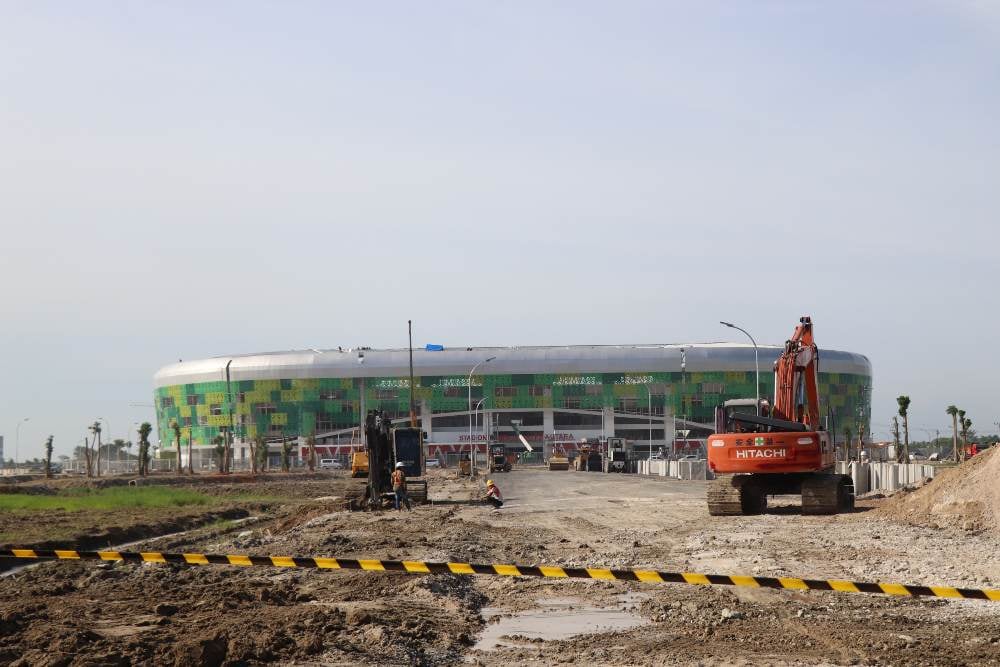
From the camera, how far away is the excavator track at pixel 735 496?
106 feet

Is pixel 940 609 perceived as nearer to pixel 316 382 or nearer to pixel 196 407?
pixel 316 382

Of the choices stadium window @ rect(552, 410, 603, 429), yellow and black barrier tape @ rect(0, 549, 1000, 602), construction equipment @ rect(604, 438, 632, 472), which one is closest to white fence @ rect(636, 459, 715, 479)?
construction equipment @ rect(604, 438, 632, 472)

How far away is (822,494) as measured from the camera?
104ft

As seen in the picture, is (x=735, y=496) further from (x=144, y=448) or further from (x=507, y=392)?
(x=507, y=392)

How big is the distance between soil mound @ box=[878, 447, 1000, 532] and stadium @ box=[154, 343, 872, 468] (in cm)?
12855

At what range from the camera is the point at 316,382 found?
16750cm

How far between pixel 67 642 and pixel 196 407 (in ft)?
565

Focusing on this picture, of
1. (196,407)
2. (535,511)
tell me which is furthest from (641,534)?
(196,407)

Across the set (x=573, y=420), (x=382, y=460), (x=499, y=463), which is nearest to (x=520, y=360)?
(x=573, y=420)

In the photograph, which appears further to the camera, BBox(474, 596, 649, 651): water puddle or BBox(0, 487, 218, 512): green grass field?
BBox(0, 487, 218, 512): green grass field

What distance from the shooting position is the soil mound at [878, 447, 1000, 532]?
2641 cm

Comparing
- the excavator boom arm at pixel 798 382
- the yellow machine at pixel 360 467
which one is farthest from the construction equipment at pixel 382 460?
the yellow machine at pixel 360 467

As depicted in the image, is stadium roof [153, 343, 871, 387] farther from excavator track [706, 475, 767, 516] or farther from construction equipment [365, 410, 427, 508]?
excavator track [706, 475, 767, 516]

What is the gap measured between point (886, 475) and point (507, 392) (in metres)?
120
